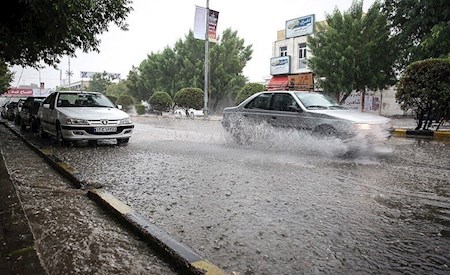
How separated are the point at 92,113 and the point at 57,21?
9.68ft

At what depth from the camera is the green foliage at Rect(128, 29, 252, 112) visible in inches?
1759

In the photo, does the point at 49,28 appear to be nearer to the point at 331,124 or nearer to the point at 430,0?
the point at 331,124

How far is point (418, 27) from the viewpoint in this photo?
890 inches

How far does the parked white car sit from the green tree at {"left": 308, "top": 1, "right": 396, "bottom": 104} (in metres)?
17.2

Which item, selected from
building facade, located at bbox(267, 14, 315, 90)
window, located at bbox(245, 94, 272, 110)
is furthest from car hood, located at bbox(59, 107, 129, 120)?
building facade, located at bbox(267, 14, 315, 90)

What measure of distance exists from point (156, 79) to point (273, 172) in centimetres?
4769

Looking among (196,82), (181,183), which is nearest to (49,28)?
(181,183)

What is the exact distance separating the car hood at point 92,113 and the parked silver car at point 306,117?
3.08 metres

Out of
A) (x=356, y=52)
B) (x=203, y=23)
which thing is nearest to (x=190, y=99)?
(x=203, y=23)

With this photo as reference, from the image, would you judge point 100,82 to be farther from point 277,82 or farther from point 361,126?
point 361,126

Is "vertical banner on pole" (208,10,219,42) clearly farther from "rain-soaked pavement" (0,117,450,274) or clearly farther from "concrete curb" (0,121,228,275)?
"concrete curb" (0,121,228,275)

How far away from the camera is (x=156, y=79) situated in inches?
2026

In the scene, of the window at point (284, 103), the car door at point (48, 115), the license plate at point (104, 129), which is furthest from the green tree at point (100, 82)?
the window at point (284, 103)

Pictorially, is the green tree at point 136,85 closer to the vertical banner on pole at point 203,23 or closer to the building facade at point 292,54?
the building facade at point 292,54
